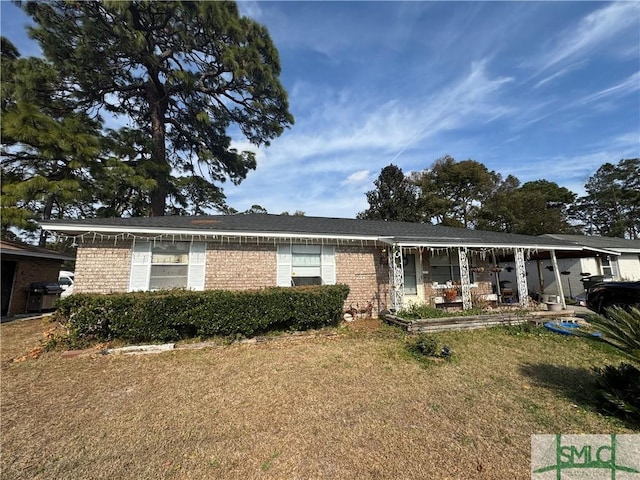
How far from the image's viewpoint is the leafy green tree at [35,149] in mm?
12820

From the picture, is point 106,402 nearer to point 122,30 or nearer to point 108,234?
point 108,234

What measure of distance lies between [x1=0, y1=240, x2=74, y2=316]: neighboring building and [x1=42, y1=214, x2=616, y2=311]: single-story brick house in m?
5.91

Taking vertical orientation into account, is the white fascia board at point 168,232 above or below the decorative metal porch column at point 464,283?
above

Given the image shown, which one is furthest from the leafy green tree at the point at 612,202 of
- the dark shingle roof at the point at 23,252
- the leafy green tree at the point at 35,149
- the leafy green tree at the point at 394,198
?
the dark shingle roof at the point at 23,252

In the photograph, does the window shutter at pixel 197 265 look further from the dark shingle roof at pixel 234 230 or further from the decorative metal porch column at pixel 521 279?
the decorative metal porch column at pixel 521 279

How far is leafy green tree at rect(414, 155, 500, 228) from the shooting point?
30.5 metres

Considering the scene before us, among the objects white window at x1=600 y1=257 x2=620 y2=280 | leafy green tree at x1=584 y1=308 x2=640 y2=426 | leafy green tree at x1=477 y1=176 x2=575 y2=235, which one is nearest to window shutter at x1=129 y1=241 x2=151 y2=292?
leafy green tree at x1=584 y1=308 x2=640 y2=426

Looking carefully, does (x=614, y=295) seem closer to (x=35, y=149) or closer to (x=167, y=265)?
(x=167, y=265)

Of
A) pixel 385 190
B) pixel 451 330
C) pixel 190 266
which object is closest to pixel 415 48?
pixel 451 330

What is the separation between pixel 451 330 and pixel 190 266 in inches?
317

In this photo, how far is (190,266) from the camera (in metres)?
8.49

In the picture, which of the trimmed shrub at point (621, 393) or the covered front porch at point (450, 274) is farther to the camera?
the covered front porch at point (450, 274)

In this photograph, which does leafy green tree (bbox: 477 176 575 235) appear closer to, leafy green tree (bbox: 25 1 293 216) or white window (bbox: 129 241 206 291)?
leafy green tree (bbox: 25 1 293 216)

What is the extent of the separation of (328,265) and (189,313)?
4.66 metres
